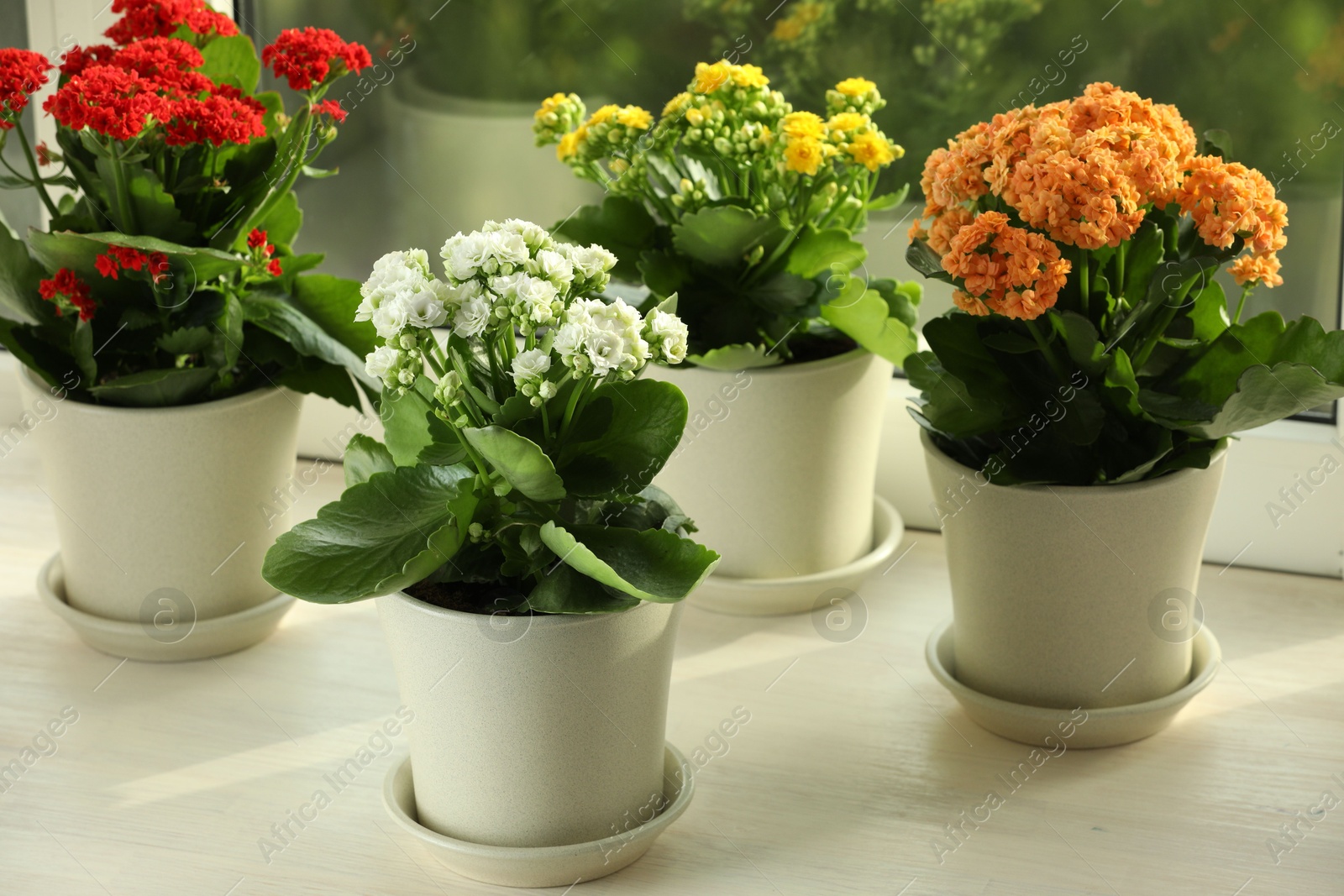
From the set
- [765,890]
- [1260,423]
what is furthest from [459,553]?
[1260,423]

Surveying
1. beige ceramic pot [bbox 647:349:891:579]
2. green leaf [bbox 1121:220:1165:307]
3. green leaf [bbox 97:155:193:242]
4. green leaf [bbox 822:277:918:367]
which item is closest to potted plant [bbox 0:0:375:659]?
green leaf [bbox 97:155:193:242]

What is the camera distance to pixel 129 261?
1.15 metres

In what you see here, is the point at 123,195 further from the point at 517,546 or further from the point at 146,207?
the point at 517,546

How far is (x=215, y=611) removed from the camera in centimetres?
131

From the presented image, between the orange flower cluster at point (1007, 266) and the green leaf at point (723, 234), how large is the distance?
26 cm

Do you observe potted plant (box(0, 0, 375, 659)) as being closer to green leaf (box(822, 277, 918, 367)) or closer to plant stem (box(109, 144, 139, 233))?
plant stem (box(109, 144, 139, 233))

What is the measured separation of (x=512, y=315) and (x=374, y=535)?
0.63ft

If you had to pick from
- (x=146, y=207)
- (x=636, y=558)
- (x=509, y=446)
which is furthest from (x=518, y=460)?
(x=146, y=207)

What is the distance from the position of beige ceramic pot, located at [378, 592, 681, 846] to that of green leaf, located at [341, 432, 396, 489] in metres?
0.10

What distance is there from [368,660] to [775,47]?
2.53 ft

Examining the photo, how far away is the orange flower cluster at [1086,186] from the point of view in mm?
997

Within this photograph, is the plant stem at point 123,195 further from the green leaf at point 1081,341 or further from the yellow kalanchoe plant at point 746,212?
the green leaf at point 1081,341

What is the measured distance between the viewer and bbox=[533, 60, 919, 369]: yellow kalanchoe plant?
1262 mm

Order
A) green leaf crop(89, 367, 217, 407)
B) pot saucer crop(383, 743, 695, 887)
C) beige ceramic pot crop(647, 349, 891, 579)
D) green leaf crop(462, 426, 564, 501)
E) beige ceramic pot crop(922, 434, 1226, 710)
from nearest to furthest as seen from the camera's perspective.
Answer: green leaf crop(462, 426, 564, 501)
pot saucer crop(383, 743, 695, 887)
beige ceramic pot crop(922, 434, 1226, 710)
green leaf crop(89, 367, 217, 407)
beige ceramic pot crop(647, 349, 891, 579)
